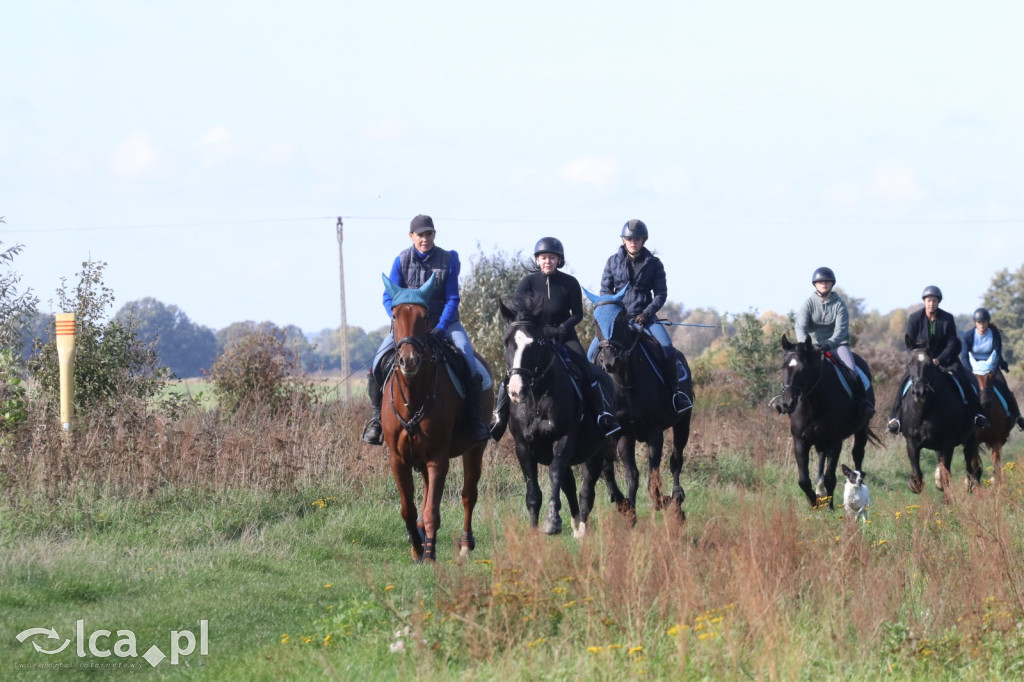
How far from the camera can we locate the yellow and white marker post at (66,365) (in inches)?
612

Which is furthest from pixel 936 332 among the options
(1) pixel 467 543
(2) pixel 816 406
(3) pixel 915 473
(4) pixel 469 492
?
(1) pixel 467 543

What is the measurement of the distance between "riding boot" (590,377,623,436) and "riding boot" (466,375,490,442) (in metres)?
1.49

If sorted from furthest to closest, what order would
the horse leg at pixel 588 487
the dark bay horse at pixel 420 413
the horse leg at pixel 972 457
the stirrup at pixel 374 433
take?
the horse leg at pixel 972 457, the horse leg at pixel 588 487, the stirrup at pixel 374 433, the dark bay horse at pixel 420 413

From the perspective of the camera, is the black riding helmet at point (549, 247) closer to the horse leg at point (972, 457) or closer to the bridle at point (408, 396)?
the bridle at point (408, 396)

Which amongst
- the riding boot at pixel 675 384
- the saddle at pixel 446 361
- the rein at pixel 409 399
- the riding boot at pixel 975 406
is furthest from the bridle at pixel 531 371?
the riding boot at pixel 975 406

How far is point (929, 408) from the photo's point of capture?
1680cm

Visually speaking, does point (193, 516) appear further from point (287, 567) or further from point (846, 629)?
point (846, 629)

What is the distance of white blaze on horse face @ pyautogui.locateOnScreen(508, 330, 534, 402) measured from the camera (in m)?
11.3

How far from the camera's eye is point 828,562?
8383 mm

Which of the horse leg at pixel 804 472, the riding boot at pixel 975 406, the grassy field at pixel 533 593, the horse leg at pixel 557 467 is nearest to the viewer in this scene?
the grassy field at pixel 533 593

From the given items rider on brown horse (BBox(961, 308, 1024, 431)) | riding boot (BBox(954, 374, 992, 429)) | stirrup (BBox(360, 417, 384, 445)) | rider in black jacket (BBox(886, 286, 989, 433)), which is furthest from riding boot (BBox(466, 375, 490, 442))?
rider on brown horse (BBox(961, 308, 1024, 431))

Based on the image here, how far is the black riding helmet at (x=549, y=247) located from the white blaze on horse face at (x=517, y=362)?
1125 millimetres

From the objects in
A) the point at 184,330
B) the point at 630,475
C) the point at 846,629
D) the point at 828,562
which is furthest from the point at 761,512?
the point at 184,330

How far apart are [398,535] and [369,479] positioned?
2.51 m
